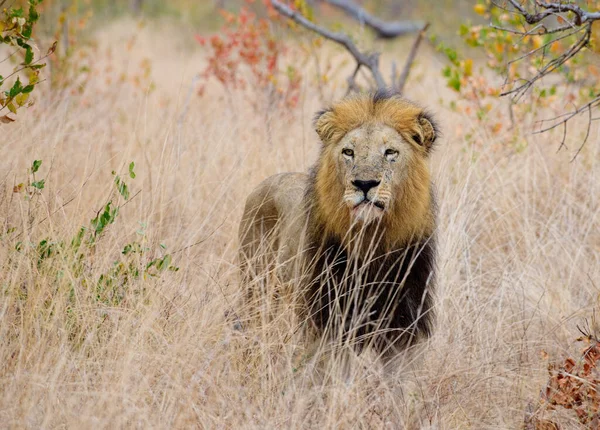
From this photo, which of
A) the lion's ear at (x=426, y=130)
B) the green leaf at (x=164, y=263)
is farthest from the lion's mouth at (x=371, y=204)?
the green leaf at (x=164, y=263)

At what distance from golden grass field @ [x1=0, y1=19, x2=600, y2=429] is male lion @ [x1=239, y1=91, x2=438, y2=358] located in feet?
0.57

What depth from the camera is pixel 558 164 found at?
6.71 m

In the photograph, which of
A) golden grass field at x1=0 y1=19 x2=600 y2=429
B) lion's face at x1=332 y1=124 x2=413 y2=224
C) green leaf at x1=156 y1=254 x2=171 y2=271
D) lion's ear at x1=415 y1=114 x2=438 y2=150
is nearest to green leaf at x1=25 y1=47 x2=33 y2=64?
golden grass field at x1=0 y1=19 x2=600 y2=429

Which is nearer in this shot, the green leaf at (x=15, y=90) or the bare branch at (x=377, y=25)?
the green leaf at (x=15, y=90)

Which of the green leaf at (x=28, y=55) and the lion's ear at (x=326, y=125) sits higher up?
the lion's ear at (x=326, y=125)

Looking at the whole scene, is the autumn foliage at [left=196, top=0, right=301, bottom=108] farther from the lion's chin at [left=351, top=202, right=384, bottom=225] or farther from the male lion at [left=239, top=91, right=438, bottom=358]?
the lion's chin at [left=351, top=202, right=384, bottom=225]

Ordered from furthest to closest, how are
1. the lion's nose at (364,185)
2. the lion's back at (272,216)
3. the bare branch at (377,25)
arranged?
the bare branch at (377,25) < the lion's back at (272,216) < the lion's nose at (364,185)

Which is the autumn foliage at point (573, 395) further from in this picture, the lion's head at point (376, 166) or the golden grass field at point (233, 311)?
the lion's head at point (376, 166)

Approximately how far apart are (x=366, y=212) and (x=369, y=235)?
0.96 feet

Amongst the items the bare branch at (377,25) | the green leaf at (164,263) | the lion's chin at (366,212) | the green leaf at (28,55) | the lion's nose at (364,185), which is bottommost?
the green leaf at (164,263)

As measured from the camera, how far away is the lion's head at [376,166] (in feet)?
12.4

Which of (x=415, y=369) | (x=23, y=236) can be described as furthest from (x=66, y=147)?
(x=415, y=369)

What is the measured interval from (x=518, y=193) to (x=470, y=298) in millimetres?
1652

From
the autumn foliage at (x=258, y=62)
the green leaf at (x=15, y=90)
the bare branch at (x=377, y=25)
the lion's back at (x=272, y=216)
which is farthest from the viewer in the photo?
the bare branch at (x=377, y=25)
